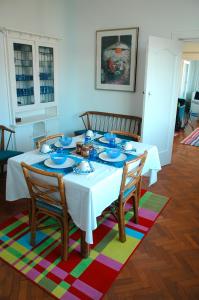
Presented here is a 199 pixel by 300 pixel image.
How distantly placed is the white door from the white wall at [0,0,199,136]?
0.38 m

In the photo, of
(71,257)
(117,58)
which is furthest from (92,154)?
(117,58)

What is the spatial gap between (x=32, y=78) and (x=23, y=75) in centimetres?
15

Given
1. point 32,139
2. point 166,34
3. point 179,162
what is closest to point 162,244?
point 179,162

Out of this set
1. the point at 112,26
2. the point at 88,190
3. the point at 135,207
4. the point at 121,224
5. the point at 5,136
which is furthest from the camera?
the point at 112,26

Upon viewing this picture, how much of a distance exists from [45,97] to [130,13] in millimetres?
1900

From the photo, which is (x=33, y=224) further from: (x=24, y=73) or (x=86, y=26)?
(x=86, y=26)

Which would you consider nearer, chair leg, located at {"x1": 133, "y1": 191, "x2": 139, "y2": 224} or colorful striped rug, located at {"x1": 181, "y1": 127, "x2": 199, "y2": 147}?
chair leg, located at {"x1": 133, "y1": 191, "x2": 139, "y2": 224}

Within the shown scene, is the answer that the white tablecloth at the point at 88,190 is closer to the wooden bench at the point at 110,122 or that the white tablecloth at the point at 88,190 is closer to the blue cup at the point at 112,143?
the blue cup at the point at 112,143

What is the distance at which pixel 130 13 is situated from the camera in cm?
384

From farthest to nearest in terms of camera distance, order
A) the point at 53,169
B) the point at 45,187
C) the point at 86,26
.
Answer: the point at 86,26 < the point at 53,169 < the point at 45,187

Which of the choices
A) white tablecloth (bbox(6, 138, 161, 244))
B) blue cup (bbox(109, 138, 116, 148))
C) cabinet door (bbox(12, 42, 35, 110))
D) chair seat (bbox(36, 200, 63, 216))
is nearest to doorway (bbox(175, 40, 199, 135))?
cabinet door (bbox(12, 42, 35, 110))

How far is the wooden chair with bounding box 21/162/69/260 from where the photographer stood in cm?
182

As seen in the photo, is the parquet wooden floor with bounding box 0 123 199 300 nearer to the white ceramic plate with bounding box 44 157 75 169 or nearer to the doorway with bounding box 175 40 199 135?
the white ceramic plate with bounding box 44 157 75 169

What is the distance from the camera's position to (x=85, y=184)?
67.5 inches
